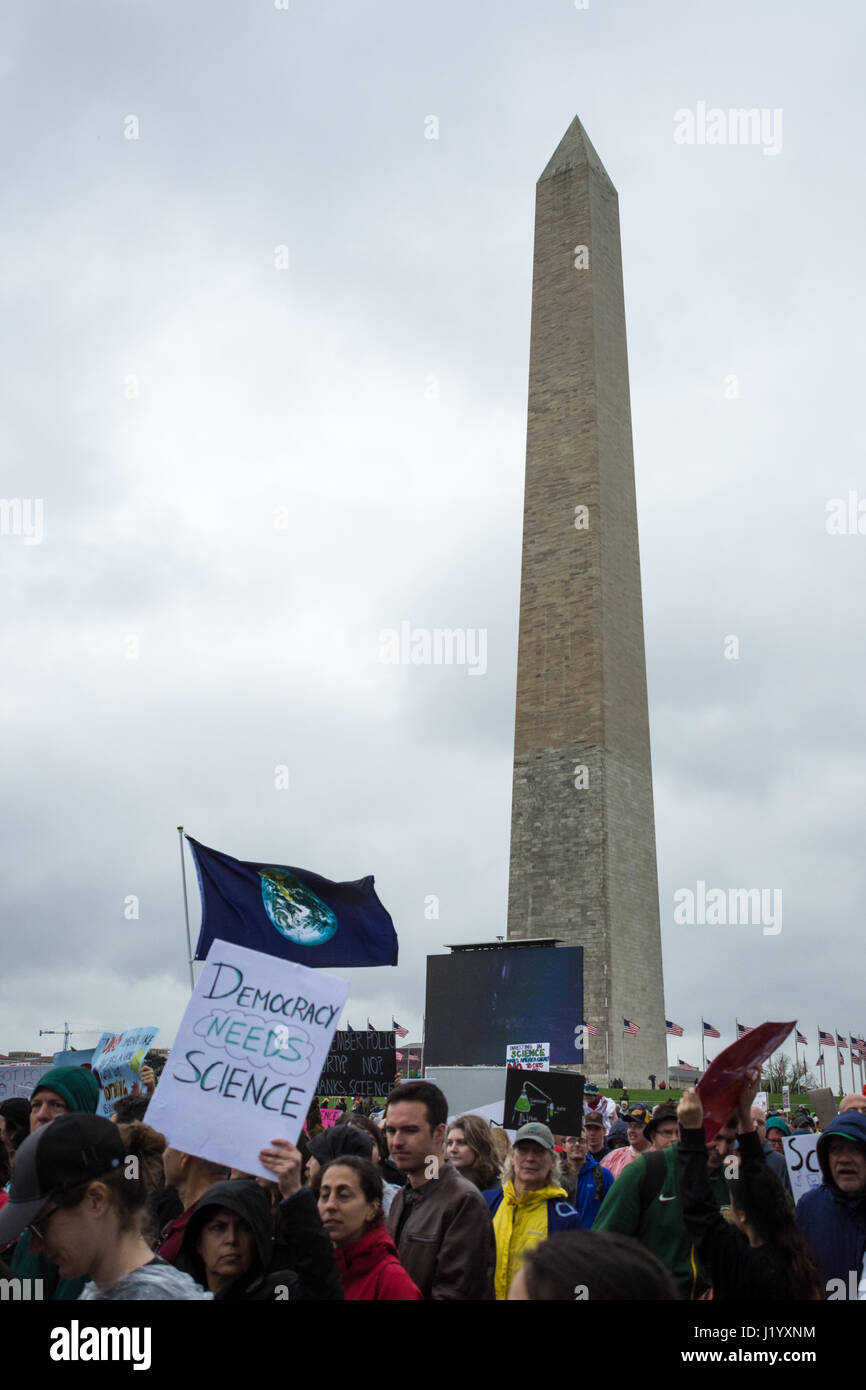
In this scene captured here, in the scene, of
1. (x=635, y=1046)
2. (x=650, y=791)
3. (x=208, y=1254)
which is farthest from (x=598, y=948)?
(x=208, y=1254)

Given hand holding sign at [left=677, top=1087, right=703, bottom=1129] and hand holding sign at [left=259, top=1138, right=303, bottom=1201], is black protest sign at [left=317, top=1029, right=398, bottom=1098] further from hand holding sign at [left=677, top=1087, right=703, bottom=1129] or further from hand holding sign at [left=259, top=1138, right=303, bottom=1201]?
hand holding sign at [left=259, top=1138, right=303, bottom=1201]

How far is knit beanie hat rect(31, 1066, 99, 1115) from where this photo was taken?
4.29 meters

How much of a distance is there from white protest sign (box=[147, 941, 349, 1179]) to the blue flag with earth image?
4.64 m

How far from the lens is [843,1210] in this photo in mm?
4383

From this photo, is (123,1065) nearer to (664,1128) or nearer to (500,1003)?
(664,1128)

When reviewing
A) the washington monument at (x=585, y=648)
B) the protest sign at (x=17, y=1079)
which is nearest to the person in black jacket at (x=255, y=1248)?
the protest sign at (x=17, y=1079)

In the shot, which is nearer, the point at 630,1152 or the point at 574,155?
the point at 630,1152

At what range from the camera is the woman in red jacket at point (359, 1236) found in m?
3.70

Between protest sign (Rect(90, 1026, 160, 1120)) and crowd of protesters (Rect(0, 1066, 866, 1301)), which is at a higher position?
protest sign (Rect(90, 1026, 160, 1120))

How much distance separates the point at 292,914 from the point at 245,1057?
533 cm

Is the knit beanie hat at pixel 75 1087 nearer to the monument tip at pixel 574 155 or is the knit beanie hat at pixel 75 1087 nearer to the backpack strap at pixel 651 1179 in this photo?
the backpack strap at pixel 651 1179

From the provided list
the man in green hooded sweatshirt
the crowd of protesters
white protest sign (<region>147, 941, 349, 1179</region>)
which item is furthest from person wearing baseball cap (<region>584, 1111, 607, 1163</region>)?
white protest sign (<region>147, 941, 349, 1179</region>)

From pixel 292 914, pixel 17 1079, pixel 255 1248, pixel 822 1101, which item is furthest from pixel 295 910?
pixel 255 1248
